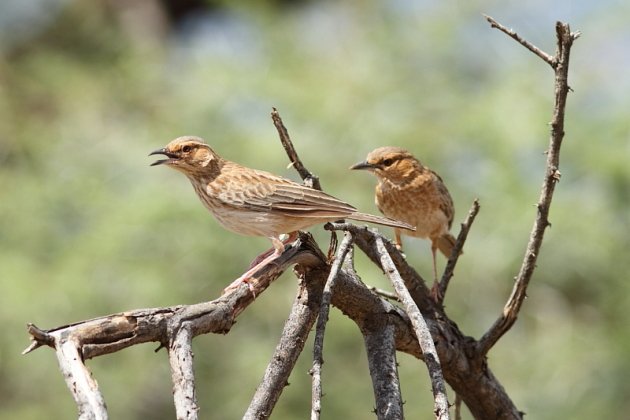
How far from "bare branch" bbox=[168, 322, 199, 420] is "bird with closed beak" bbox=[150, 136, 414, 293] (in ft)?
4.09

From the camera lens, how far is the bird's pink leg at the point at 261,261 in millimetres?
3138

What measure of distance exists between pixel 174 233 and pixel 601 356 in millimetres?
3942

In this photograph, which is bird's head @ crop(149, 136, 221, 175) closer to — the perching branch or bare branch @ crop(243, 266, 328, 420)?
the perching branch

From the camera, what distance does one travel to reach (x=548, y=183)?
322 cm

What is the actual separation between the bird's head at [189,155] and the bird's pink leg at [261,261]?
710 mm

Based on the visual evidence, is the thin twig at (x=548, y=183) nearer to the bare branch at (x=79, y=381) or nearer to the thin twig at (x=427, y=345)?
the thin twig at (x=427, y=345)

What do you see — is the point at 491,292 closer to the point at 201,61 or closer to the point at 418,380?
the point at 418,380

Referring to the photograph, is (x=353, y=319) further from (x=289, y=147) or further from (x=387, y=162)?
(x=387, y=162)

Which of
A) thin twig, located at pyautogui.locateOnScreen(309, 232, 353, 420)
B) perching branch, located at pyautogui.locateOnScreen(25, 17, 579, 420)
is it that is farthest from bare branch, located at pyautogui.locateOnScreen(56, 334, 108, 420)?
Answer: thin twig, located at pyautogui.locateOnScreen(309, 232, 353, 420)

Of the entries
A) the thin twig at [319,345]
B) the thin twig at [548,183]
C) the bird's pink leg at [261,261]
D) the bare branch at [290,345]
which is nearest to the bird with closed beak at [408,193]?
the bird's pink leg at [261,261]

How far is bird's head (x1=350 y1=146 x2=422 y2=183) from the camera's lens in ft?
18.1

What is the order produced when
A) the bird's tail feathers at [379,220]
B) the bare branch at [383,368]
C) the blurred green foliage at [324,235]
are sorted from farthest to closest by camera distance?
the blurred green foliage at [324,235]
the bird's tail feathers at [379,220]
the bare branch at [383,368]

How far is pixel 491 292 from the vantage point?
8695 millimetres

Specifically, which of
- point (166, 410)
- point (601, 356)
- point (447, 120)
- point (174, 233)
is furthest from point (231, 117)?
point (601, 356)
